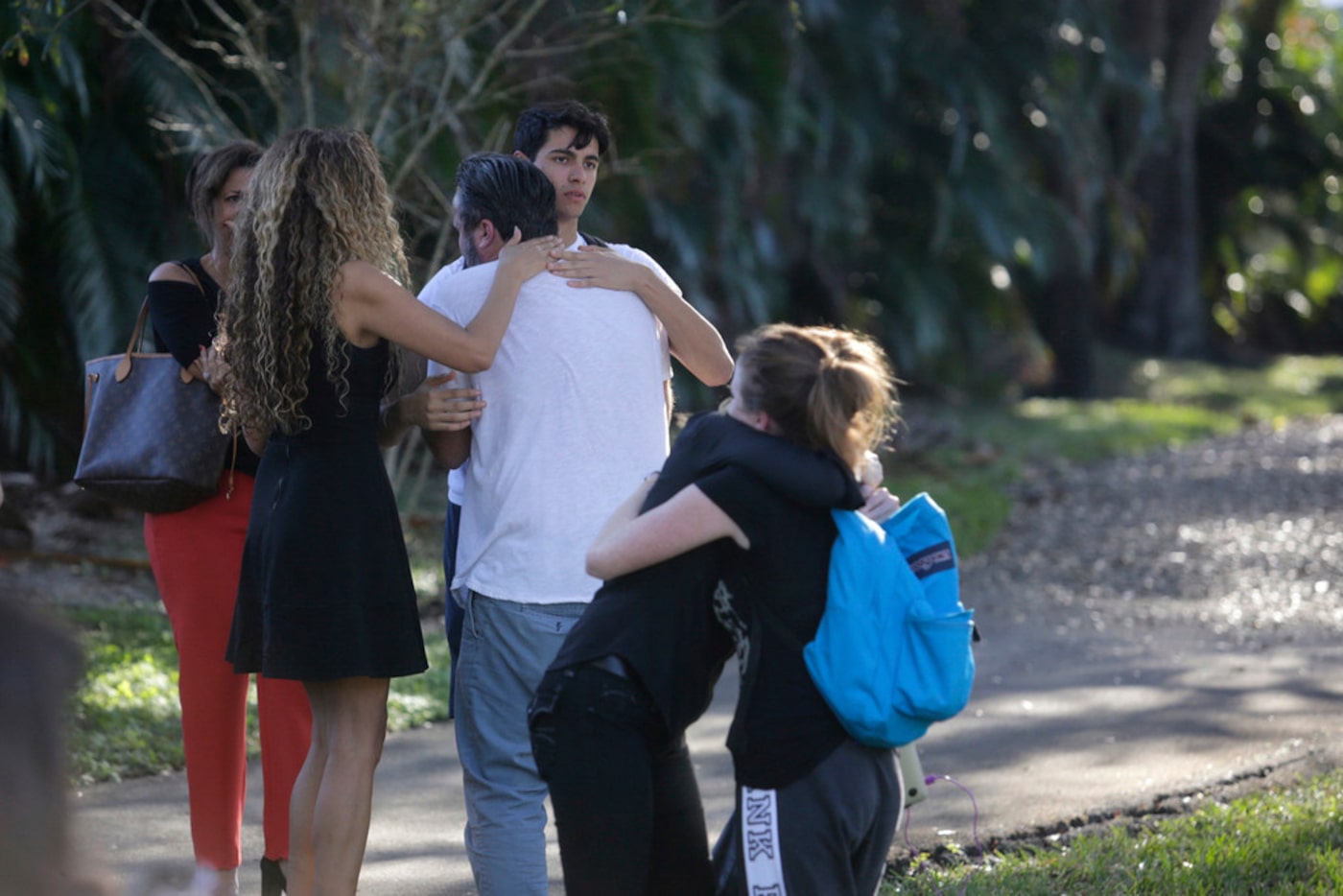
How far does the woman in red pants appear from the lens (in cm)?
394

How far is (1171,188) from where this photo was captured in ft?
72.4

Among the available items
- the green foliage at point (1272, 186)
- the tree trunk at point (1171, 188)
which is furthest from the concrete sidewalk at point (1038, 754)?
the green foliage at point (1272, 186)

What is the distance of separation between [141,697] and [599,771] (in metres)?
3.79

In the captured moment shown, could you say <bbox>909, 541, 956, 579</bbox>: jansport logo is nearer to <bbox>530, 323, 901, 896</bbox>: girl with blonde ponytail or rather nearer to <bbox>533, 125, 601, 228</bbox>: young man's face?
<bbox>530, 323, 901, 896</bbox>: girl with blonde ponytail

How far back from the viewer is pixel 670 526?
287cm

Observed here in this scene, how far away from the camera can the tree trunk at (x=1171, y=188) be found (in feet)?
65.6

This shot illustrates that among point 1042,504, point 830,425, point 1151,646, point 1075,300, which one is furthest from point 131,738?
point 1075,300

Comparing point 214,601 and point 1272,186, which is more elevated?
point 1272,186

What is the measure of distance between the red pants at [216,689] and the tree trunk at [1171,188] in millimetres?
17147

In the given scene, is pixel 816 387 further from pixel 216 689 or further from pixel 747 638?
pixel 216 689

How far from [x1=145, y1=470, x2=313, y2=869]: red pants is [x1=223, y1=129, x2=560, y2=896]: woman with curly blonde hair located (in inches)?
15.5

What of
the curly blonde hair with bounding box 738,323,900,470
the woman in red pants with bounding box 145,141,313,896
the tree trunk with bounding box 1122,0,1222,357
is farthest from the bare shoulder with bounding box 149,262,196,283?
the tree trunk with bounding box 1122,0,1222,357

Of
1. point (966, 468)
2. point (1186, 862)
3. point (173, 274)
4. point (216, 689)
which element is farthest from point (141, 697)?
point (966, 468)

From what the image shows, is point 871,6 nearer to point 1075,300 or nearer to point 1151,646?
point 1075,300
